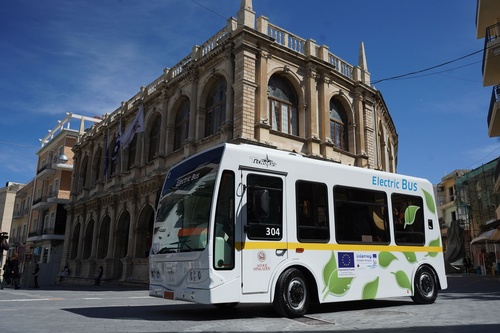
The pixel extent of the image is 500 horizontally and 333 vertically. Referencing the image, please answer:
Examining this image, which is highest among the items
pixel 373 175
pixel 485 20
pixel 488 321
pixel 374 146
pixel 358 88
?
pixel 485 20

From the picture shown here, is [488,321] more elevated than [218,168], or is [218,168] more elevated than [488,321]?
[218,168]

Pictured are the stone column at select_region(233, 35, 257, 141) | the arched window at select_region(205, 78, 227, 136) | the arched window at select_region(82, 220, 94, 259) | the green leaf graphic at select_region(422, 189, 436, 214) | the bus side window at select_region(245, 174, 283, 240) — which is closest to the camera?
the bus side window at select_region(245, 174, 283, 240)

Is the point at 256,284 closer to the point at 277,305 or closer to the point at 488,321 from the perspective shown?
the point at 277,305

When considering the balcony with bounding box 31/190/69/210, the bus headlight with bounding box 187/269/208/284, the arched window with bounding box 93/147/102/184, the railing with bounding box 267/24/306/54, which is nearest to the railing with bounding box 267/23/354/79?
the railing with bounding box 267/24/306/54

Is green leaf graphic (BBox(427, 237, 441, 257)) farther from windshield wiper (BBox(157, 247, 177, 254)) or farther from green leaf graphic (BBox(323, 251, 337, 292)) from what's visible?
windshield wiper (BBox(157, 247, 177, 254))

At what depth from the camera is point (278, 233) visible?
7656 millimetres

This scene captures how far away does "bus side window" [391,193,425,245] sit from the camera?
9602 millimetres

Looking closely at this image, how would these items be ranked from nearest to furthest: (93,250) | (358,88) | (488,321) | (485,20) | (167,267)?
(488,321)
(167,267)
(485,20)
(358,88)
(93,250)

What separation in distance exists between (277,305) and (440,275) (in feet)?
17.2

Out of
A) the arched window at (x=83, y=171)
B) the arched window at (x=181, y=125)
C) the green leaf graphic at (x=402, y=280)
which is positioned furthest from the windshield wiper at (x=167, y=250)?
the arched window at (x=83, y=171)

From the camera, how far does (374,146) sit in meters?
24.5

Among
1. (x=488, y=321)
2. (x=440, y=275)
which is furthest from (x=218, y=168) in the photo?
(x=440, y=275)

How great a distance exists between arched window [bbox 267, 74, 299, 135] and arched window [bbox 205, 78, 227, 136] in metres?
2.21

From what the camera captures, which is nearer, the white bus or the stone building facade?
the white bus
